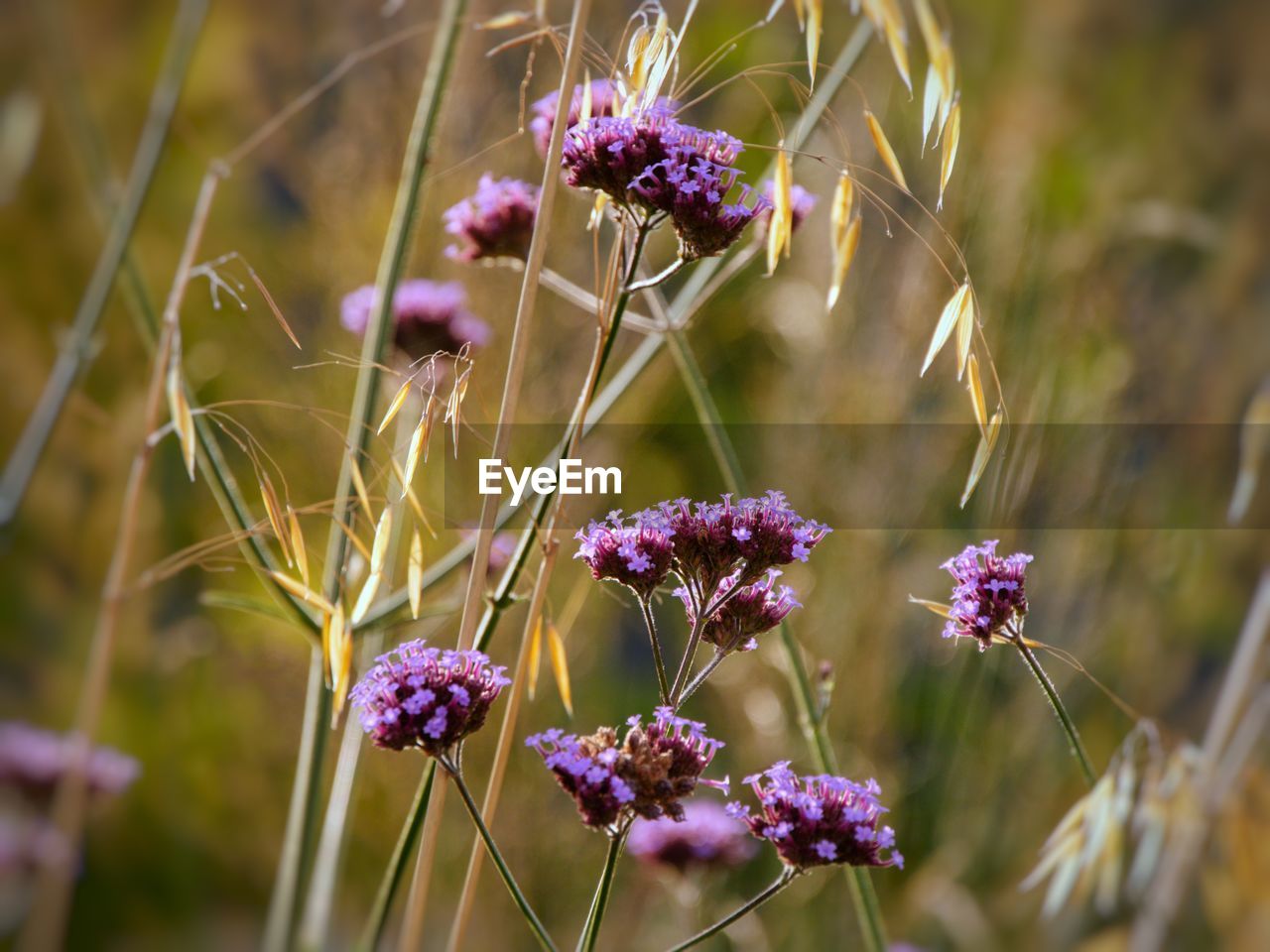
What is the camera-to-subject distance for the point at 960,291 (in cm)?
26

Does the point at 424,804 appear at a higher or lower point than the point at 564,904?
lower

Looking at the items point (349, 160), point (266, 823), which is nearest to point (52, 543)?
point (266, 823)

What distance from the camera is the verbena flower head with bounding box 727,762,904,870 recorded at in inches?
9.8

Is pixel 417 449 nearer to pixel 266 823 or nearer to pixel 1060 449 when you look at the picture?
pixel 1060 449

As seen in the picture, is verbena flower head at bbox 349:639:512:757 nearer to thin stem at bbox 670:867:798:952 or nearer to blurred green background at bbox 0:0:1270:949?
thin stem at bbox 670:867:798:952

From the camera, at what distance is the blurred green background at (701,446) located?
80cm

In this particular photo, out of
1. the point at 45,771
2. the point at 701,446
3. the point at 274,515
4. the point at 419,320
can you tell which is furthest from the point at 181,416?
the point at 701,446

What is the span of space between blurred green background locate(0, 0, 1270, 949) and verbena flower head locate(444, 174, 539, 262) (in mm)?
118

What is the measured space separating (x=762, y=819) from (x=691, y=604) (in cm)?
5

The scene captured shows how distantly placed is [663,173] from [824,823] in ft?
0.51

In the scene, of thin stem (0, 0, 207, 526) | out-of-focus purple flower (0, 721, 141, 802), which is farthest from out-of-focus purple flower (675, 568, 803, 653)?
out-of-focus purple flower (0, 721, 141, 802)

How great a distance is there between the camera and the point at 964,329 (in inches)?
9.8

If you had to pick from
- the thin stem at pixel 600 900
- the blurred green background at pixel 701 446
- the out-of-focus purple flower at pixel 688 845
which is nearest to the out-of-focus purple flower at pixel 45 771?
the blurred green background at pixel 701 446

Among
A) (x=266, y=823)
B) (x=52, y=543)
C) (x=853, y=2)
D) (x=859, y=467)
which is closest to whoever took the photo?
(x=853, y=2)
